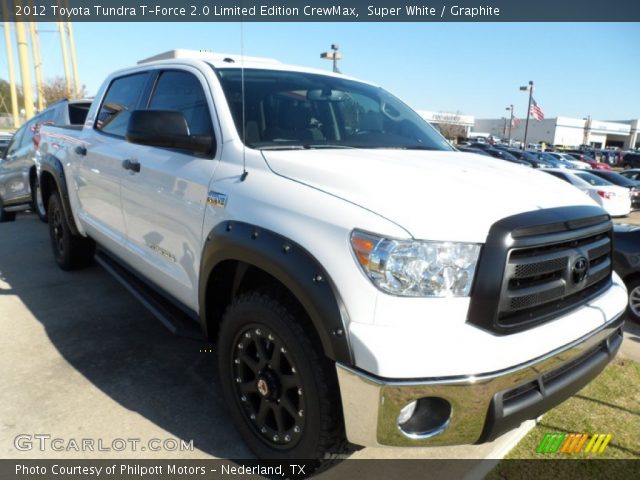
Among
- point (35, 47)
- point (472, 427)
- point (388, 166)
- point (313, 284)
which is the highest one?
point (35, 47)

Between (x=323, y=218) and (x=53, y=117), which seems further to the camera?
(x=53, y=117)

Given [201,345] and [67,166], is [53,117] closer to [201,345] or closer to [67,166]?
[67,166]

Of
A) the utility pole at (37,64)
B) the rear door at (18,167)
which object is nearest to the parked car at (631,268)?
the rear door at (18,167)

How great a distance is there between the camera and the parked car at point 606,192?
13211 mm

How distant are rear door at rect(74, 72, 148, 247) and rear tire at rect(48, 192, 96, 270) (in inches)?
28.5

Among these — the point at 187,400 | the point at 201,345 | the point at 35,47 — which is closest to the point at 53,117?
the point at 201,345

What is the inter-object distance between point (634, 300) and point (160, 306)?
15.4 feet

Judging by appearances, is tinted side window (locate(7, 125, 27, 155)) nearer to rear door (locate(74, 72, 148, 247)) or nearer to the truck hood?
rear door (locate(74, 72, 148, 247))

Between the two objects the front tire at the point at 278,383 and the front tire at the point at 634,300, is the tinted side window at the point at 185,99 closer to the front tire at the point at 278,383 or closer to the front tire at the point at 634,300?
the front tire at the point at 278,383

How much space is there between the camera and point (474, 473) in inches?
95.0

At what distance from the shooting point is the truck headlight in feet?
5.85

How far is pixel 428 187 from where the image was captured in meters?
2.00

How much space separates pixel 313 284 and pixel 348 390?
417 millimetres

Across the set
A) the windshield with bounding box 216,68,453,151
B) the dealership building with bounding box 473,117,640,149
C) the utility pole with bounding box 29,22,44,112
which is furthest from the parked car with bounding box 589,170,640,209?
the dealership building with bounding box 473,117,640,149
